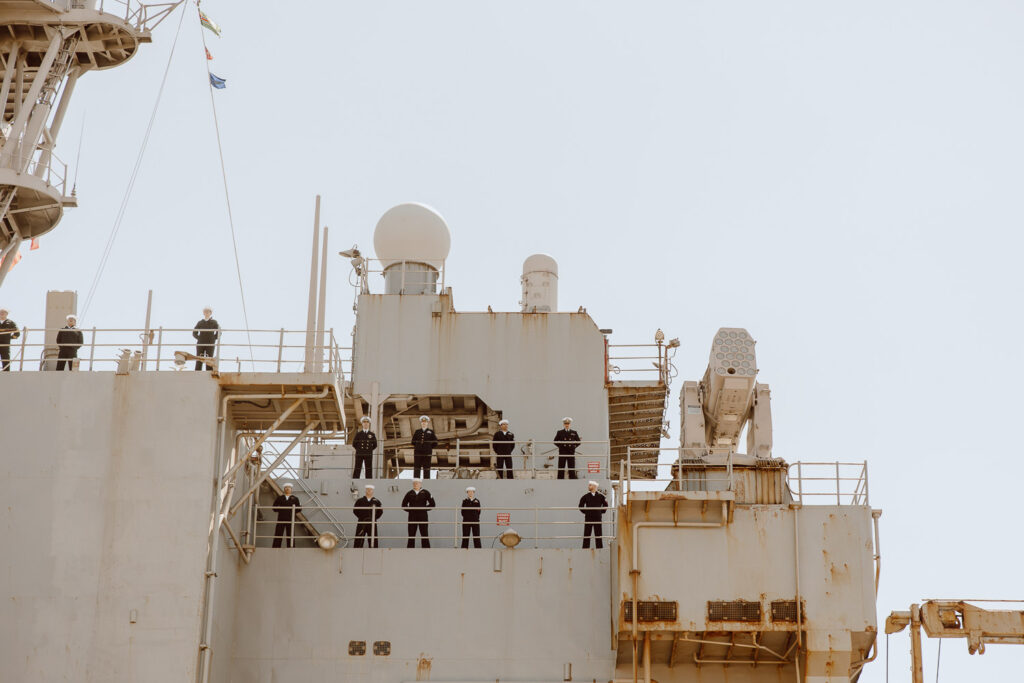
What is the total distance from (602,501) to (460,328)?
6.07 meters

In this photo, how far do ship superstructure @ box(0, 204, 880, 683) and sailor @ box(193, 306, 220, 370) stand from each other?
604mm

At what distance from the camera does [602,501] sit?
2664cm

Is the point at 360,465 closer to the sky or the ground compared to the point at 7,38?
closer to the ground

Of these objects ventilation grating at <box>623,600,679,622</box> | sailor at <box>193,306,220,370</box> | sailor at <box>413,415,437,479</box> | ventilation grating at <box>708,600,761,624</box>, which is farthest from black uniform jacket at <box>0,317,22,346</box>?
ventilation grating at <box>708,600,761,624</box>

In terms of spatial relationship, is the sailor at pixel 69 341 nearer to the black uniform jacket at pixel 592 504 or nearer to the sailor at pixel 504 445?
the sailor at pixel 504 445

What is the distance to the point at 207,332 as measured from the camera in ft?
82.6

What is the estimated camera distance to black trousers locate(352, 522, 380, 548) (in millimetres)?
26781

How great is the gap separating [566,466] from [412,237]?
7107mm

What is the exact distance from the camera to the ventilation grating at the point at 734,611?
81.4 feet

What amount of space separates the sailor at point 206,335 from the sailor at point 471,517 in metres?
5.09

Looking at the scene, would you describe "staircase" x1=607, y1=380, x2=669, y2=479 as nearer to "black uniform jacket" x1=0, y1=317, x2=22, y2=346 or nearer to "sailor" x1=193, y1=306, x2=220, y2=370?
"sailor" x1=193, y1=306, x2=220, y2=370

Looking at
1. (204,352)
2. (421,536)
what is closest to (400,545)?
(421,536)

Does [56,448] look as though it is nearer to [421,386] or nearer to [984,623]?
[421,386]

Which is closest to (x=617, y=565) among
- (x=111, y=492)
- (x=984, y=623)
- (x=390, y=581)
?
(x=390, y=581)
